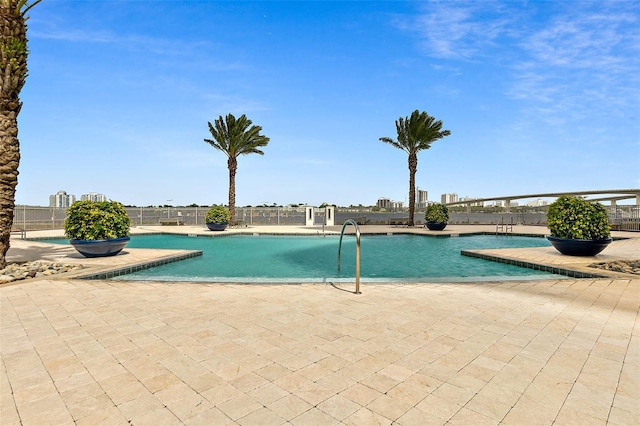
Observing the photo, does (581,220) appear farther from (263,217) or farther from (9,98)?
(263,217)

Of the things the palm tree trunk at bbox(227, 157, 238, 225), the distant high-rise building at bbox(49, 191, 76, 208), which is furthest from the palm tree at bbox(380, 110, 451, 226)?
the distant high-rise building at bbox(49, 191, 76, 208)

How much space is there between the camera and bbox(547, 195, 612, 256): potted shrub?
29.7 ft

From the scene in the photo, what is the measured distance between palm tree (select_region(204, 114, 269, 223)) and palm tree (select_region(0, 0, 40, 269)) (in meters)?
17.4

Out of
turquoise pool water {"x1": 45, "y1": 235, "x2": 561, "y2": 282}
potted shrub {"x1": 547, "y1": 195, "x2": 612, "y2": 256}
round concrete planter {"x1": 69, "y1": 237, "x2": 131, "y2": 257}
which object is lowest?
turquoise pool water {"x1": 45, "y1": 235, "x2": 561, "y2": 282}

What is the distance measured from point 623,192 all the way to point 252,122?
56.5m

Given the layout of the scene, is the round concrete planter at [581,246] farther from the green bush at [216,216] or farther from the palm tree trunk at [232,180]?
the palm tree trunk at [232,180]

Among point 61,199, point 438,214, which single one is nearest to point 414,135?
point 438,214

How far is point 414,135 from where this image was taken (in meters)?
25.3

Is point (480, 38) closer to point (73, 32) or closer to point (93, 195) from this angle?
point (73, 32)

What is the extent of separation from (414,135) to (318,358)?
976 inches

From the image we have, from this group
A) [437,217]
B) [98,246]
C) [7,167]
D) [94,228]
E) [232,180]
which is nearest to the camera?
[7,167]

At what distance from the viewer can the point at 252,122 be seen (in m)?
25.0

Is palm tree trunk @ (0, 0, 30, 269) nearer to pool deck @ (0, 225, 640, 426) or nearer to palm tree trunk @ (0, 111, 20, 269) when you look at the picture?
palm tree trunk @ (0, 111, 20, 269)

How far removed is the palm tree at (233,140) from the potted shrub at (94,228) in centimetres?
1552
